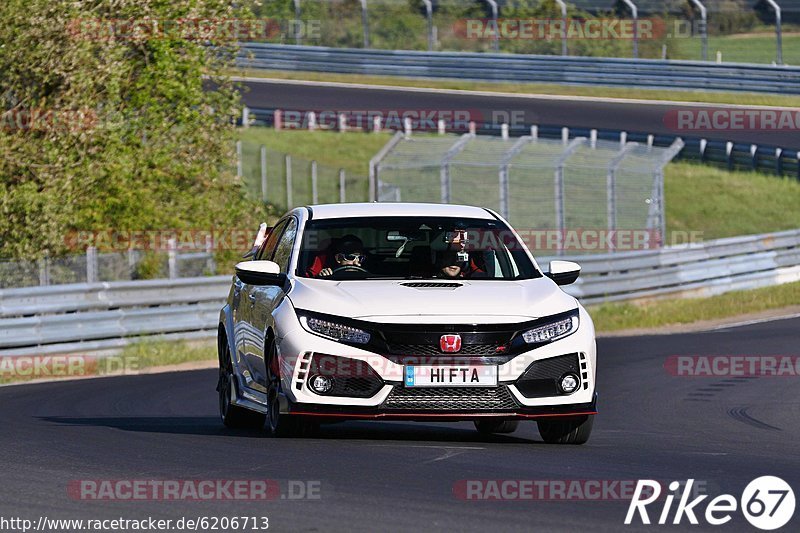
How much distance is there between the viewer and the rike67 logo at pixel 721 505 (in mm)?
7109

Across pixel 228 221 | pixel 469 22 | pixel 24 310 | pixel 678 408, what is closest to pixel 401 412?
pixel 678 408

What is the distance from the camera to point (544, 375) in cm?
971

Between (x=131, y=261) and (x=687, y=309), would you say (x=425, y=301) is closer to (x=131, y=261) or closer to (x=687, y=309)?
(x=131, y=261)

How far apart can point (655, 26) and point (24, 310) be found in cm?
3146

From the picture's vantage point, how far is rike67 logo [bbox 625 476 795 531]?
23.3ft

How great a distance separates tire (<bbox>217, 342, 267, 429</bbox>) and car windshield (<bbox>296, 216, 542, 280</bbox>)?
123cm

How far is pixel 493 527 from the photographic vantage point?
271 inches

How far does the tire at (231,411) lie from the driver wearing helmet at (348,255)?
135 cm

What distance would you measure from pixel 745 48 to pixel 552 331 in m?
38.5

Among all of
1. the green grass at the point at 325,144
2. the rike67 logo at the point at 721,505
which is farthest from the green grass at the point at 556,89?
the rike67 logo at the point at 721,505

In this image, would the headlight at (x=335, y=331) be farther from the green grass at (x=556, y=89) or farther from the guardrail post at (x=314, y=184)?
the green grass at (x=556, y=89)

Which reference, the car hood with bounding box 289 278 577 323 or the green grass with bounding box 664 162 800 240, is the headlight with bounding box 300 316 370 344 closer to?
the car hood with bounding box 289 278 577 323

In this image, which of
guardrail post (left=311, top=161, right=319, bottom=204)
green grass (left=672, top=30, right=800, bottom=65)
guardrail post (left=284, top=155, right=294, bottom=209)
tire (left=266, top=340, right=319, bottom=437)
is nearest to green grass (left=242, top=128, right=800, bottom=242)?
guardrail post (left=284, top=155, right=294, bottom=209)

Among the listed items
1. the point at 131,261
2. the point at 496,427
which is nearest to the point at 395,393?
the point at 496,427
